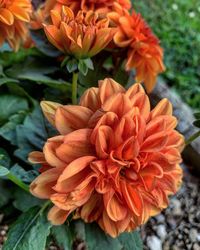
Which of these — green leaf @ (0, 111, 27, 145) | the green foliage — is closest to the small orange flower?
green leaf @ (0, 111, 27, 145)

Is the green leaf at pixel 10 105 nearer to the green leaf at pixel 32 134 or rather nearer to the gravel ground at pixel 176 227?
the green leaf at pixel 32 134

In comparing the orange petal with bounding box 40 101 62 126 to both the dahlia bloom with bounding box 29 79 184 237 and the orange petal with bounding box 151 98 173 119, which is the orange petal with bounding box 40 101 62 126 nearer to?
the dahlia bloom with bounding box 29 79 184 237

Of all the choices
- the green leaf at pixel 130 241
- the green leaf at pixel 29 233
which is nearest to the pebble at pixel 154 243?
the green leaf at pixel 130 241

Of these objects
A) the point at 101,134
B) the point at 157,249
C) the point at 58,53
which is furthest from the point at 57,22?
the point at 157,249

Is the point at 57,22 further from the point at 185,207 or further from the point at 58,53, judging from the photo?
the point at 185,207

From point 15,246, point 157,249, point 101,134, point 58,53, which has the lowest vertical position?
point 157,249
